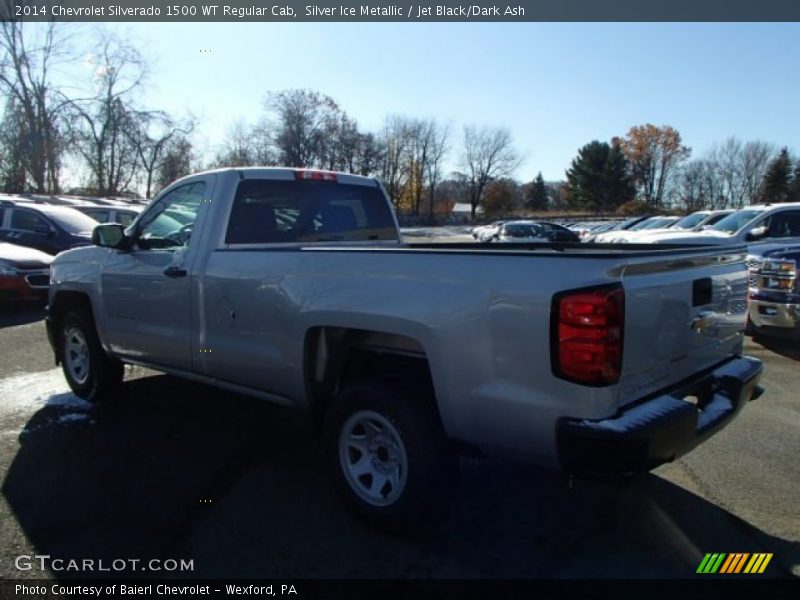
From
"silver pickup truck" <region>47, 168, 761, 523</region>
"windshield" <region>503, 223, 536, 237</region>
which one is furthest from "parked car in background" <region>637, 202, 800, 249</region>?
"windshield" <region>503, 223, 536, 237</region>

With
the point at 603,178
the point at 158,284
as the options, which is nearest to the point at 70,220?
the point at 158,284

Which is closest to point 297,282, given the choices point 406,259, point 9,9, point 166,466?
point 406,259

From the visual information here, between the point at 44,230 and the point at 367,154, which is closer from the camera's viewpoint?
the point at 44,230

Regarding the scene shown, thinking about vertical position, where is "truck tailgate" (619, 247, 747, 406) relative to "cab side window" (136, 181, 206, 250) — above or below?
below

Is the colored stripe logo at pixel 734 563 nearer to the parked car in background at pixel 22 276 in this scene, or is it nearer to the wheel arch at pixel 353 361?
the wheel arch at pixel 353 361

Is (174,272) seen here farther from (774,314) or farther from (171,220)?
(774,314)

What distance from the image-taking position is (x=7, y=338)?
8.38 meters

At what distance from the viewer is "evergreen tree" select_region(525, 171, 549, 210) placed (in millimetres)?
114312

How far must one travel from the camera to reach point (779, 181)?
8006 cm

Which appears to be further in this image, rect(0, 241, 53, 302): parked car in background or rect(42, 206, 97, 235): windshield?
rect(42, 206, 97, 235): windshield

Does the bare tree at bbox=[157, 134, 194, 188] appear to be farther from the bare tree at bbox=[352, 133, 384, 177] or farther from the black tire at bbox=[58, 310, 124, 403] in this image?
the black tire at bbox=[58, 310, 124, 403]

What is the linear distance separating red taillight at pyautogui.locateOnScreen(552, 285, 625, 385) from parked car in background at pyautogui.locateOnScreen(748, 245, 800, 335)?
21.0 ft

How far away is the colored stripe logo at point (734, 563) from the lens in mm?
2918

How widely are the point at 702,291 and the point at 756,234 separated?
28.4ft
